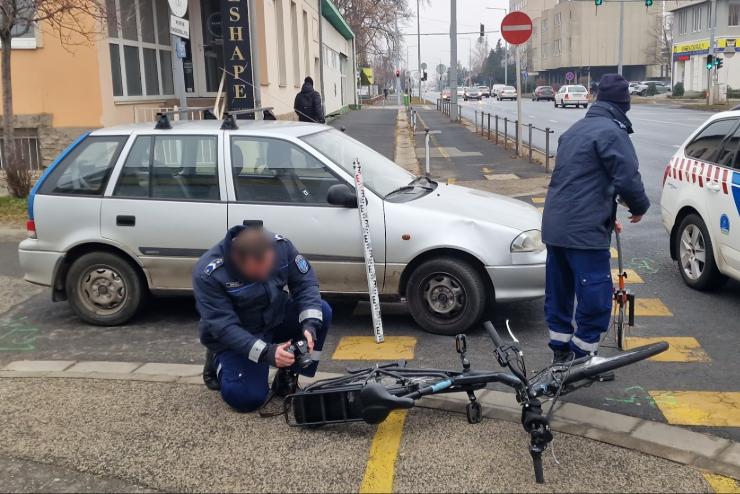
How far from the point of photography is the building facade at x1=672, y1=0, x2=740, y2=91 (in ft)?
213

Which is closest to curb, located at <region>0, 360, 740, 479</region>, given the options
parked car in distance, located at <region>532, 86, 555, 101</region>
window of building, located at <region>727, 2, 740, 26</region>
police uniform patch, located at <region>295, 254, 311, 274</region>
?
police uniform patch, located at <region>295, 254, 311, 274</region>

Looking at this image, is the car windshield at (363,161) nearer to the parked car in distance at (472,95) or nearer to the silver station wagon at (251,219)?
the silver station wagon at (251,219)

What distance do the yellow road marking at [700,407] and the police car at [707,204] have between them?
1.91 m

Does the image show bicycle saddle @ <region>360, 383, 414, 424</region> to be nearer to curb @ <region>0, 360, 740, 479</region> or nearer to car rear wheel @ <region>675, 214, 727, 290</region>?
curb @ <region>0, 360, 740, 479</region>

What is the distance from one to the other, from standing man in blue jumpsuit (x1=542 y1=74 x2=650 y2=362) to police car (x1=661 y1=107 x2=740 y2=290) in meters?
2.03

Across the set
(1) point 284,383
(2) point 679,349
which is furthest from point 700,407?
(1) point 284,383

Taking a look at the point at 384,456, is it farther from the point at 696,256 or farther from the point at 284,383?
the point at 696,256

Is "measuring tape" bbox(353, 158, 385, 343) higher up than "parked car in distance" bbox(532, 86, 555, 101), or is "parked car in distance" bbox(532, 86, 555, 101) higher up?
"parked car in distance" bbox(532, 86, 555, 101)

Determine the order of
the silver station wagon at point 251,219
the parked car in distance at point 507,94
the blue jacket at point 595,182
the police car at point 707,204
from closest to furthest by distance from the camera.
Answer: the blue jacket at point 595,182
the silver station wagon at point 251,219
the police car at point 707,204
the parked car in distance at point 507,94

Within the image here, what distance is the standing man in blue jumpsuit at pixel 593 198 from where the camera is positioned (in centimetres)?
456

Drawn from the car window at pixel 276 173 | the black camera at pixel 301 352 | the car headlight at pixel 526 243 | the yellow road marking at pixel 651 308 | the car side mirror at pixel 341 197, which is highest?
the car window at pixel 276 173

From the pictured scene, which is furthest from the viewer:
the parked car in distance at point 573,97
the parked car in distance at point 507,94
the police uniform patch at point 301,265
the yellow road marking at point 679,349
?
the parked car in distance at point 507,94

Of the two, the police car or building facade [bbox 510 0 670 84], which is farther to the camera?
building facade [bbox 510 0 670 84]

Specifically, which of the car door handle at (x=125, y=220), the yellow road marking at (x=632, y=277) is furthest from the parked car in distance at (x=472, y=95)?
the car door handle at (x=125, y=220)
